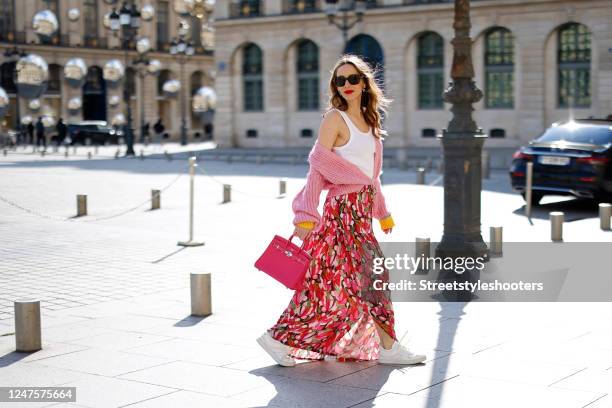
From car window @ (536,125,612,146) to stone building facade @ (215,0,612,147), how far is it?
21.6m

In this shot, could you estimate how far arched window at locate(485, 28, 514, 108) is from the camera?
41.7 m

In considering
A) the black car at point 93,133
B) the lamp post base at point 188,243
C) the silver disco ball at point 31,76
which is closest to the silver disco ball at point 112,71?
the silver disco ball at point 31,76

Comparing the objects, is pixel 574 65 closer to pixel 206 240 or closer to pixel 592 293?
pixel 206 240

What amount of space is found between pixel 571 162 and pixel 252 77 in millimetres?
33263

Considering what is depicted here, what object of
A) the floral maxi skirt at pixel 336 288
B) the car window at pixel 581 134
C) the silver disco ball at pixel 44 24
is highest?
the silver disco ball at pixel 44 24

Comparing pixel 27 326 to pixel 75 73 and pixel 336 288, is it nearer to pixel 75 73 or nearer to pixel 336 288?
pixel 336 288

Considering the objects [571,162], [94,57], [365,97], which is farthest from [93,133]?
[365,97]

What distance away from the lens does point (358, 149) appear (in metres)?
6.53

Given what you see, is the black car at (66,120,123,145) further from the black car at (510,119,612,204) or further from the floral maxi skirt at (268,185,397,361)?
the floral maxi skirt at (268,185,397,361)

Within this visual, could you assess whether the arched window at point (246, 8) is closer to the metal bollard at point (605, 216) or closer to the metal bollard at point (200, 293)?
the metal bollard at point (605, 216)

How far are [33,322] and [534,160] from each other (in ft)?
39.5

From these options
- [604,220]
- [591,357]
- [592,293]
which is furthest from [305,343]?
[604,220]

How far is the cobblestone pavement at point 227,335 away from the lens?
593 centimetres

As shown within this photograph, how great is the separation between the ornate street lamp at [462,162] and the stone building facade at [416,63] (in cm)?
2915
